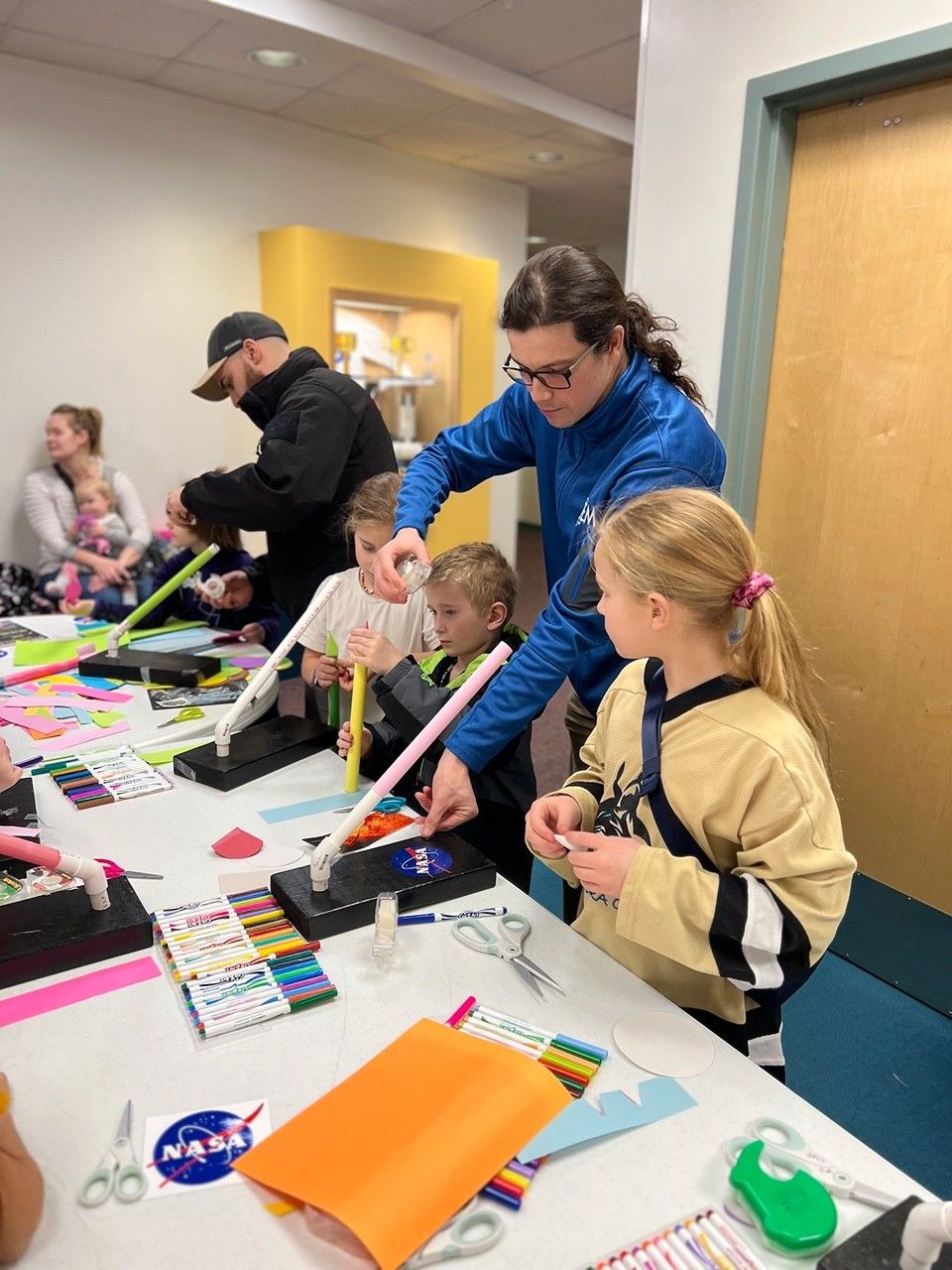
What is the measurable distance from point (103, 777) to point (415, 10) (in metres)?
3.49

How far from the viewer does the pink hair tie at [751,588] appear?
1103mm

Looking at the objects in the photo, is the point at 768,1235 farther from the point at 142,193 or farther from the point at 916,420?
the point at 142,193

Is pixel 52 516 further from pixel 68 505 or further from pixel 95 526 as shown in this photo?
pixel 95 526

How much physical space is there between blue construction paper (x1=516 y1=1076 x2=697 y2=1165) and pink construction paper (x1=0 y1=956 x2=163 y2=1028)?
52 cm

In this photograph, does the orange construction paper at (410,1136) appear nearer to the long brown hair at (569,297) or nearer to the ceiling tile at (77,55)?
the long brown hair at (569,297)

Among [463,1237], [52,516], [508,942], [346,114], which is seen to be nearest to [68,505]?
[52,516]

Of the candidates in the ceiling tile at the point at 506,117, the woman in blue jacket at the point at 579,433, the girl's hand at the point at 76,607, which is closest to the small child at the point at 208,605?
the girl's hand at the point at 76,607

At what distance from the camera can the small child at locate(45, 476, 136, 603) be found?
4.35m

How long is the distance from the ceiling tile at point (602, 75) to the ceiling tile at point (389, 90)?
0.53 metres

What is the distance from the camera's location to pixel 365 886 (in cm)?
122

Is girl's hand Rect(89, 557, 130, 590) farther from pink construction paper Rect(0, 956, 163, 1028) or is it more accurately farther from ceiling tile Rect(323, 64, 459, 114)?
pink construction paper Rect(0, 956, 163, 1028)

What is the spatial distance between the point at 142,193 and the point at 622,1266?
200 inches

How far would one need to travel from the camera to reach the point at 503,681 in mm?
1459

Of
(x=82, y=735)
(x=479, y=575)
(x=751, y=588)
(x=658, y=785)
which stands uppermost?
(x=751, y=588)
